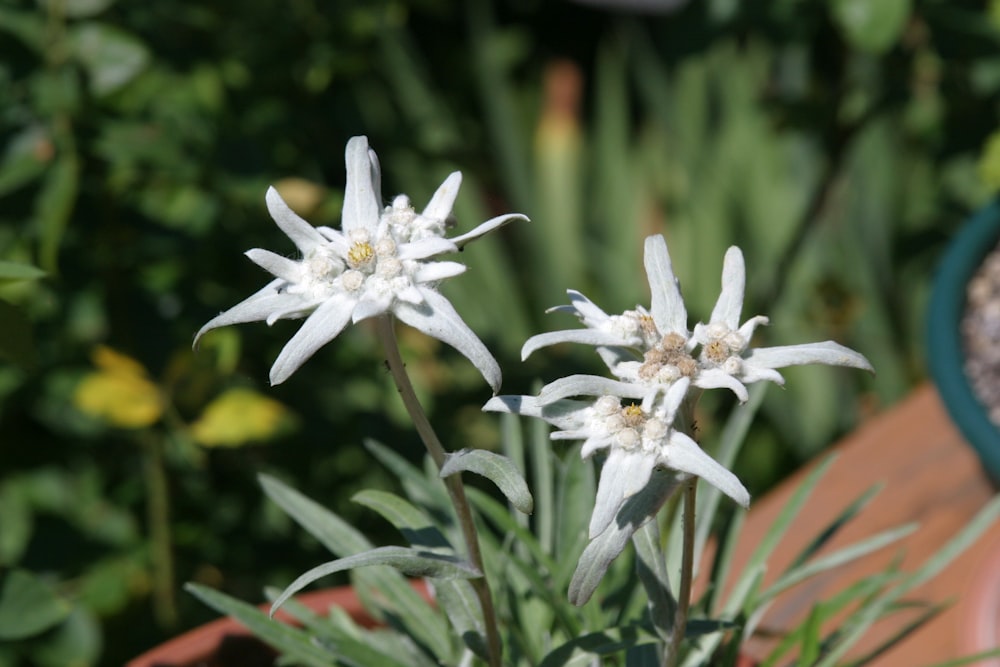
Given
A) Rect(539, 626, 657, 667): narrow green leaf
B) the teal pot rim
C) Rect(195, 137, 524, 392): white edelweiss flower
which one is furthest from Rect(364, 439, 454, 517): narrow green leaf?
the teal pot rim

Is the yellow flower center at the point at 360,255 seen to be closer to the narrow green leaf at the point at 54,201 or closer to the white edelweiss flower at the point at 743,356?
the white edelweiss flower at the point at 743,356

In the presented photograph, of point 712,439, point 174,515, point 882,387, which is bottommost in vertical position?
point 174,515

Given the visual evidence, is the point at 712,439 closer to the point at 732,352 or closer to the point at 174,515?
the point at 174,515

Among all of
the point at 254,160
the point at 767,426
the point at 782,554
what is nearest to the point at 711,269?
the point at 767,426

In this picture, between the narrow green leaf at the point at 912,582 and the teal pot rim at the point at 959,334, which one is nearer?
the narrow green leaf at the point at 912,582

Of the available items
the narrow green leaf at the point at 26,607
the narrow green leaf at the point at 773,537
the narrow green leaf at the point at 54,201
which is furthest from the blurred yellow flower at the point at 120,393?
the narrow green leaf at the point at 773,537

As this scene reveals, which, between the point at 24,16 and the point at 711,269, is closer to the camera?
the point at 24,16
